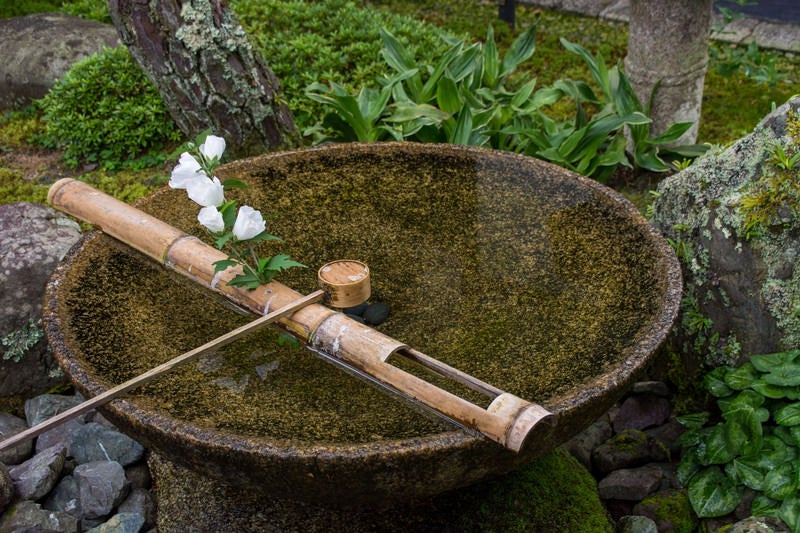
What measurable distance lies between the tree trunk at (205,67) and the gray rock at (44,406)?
1.47 m

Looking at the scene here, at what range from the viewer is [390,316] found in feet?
7.79

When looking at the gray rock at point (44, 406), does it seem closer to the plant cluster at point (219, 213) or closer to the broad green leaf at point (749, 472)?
the plant cluster at point (219, 213)

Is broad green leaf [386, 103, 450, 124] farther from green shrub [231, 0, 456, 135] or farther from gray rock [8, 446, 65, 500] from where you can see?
gray rock [8, 446, 65, 500]

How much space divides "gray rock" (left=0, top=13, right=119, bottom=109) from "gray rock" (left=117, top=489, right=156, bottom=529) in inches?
133

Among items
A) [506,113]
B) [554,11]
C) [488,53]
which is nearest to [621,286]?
[506,113]

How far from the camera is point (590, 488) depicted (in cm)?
248

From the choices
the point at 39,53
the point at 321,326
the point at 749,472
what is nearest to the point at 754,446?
the point at 749,472

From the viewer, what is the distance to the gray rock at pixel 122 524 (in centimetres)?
239

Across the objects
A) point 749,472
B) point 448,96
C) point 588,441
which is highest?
point 448,96

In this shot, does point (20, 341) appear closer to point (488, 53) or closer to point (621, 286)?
point (621, 286)

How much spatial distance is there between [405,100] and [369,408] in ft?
8.05

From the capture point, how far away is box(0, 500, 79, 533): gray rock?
7.75 feet

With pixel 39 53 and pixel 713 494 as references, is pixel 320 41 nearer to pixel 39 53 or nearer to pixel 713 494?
pixel 39 53

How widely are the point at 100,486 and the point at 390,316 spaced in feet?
3.57
